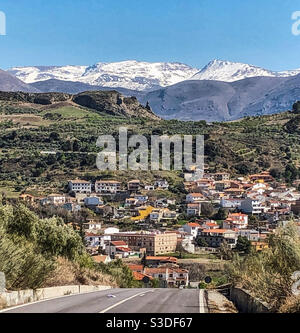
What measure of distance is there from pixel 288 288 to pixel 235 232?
60.8m

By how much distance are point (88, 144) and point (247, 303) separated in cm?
10041

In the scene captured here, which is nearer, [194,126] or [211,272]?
[211,272]

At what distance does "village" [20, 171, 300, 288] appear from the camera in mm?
66250

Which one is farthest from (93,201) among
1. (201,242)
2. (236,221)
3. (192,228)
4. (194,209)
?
(201,242)

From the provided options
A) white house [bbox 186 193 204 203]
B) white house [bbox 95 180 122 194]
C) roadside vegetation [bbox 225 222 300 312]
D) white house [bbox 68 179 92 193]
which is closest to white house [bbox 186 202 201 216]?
white house [bbox 186 193 204 203]

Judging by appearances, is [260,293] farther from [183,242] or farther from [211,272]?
[183,242]

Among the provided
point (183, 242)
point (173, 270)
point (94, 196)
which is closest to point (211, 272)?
point (173, 270)

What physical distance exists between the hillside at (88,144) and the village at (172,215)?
3870 millimetres

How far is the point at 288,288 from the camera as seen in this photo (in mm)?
9578

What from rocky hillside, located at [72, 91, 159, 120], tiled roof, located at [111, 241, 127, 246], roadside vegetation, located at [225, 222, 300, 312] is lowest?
tiled roof, located at [111, 241, 127, 246]

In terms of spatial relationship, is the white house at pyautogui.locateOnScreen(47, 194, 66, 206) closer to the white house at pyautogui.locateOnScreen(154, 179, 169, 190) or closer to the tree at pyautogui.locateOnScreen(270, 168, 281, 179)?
the white house at pyautogui.locateOnScreen(154, 179, 169, 190)

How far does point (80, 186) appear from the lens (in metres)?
88.2

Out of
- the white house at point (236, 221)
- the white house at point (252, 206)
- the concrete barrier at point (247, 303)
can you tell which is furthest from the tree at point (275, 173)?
the concrete barrier at point (247, 303)

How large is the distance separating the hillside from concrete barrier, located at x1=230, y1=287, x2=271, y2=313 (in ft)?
221
